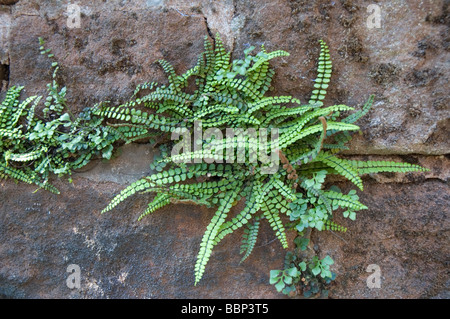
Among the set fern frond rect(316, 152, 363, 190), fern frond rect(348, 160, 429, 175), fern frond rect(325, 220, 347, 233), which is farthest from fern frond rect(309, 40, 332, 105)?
fern frond rect(325, 220, 347, 233)

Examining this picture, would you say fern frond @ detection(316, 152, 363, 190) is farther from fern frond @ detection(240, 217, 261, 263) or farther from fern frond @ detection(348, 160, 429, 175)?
fern frond @ detection(240, 217, 261, 263)

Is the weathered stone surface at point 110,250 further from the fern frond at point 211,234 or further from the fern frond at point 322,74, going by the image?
the fern frond at point 322,74

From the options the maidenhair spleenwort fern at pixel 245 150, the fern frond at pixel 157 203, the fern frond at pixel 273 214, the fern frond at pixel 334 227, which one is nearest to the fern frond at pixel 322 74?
the maidenhair spleenwort fern at pixel 245 150

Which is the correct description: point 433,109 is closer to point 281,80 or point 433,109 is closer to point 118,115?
point 281,80

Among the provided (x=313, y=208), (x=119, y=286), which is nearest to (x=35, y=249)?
(x=119, y=286)

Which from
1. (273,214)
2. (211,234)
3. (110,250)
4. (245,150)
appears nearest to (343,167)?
(273,214)
